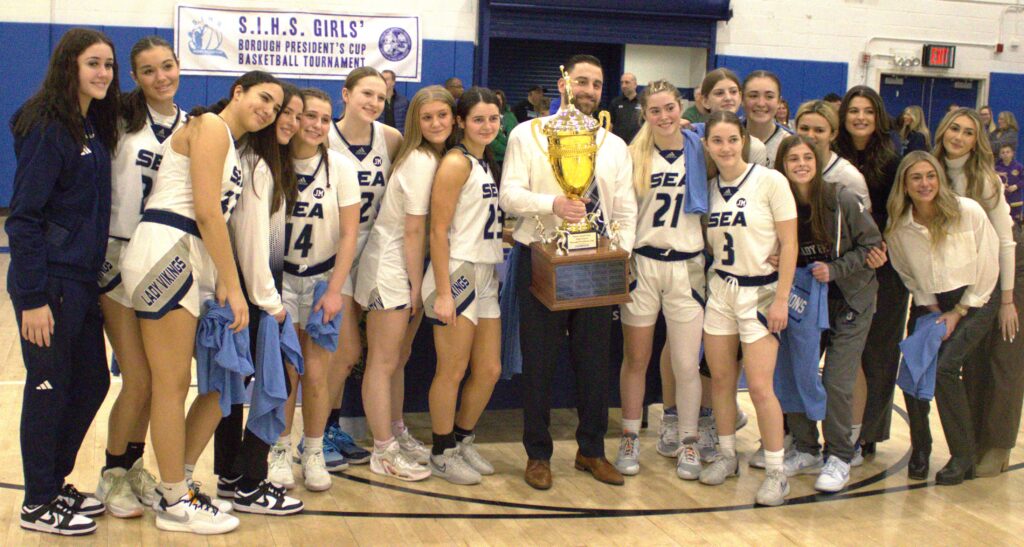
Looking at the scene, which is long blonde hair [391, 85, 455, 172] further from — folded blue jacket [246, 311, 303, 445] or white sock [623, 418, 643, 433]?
white sock [623, 418, 643, 433]

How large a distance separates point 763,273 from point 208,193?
2.06 metres

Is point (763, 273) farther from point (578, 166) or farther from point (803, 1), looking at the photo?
point (803, 1)

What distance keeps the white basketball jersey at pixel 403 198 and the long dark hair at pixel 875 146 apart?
176 cm

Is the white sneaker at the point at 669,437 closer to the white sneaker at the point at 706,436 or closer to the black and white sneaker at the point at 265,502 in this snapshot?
the white sneaker at the point at 706,436

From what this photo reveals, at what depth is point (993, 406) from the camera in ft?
13.7

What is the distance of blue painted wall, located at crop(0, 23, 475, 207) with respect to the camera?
411 inches

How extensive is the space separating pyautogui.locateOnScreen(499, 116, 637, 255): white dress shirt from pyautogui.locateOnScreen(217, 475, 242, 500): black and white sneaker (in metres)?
1.40

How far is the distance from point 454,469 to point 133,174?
1.65m

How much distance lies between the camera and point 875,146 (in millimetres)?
4160

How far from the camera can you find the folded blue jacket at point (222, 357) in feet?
10.7

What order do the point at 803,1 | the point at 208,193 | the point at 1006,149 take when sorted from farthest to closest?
the point at 803,1
the point at 1006,149
the point at 208,193

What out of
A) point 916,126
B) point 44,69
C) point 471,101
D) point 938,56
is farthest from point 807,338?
point 938,56

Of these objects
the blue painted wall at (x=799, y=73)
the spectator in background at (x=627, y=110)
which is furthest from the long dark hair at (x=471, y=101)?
the blue painted wall at (x=799, y=73)

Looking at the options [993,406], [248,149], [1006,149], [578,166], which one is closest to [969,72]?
[1006,149]
